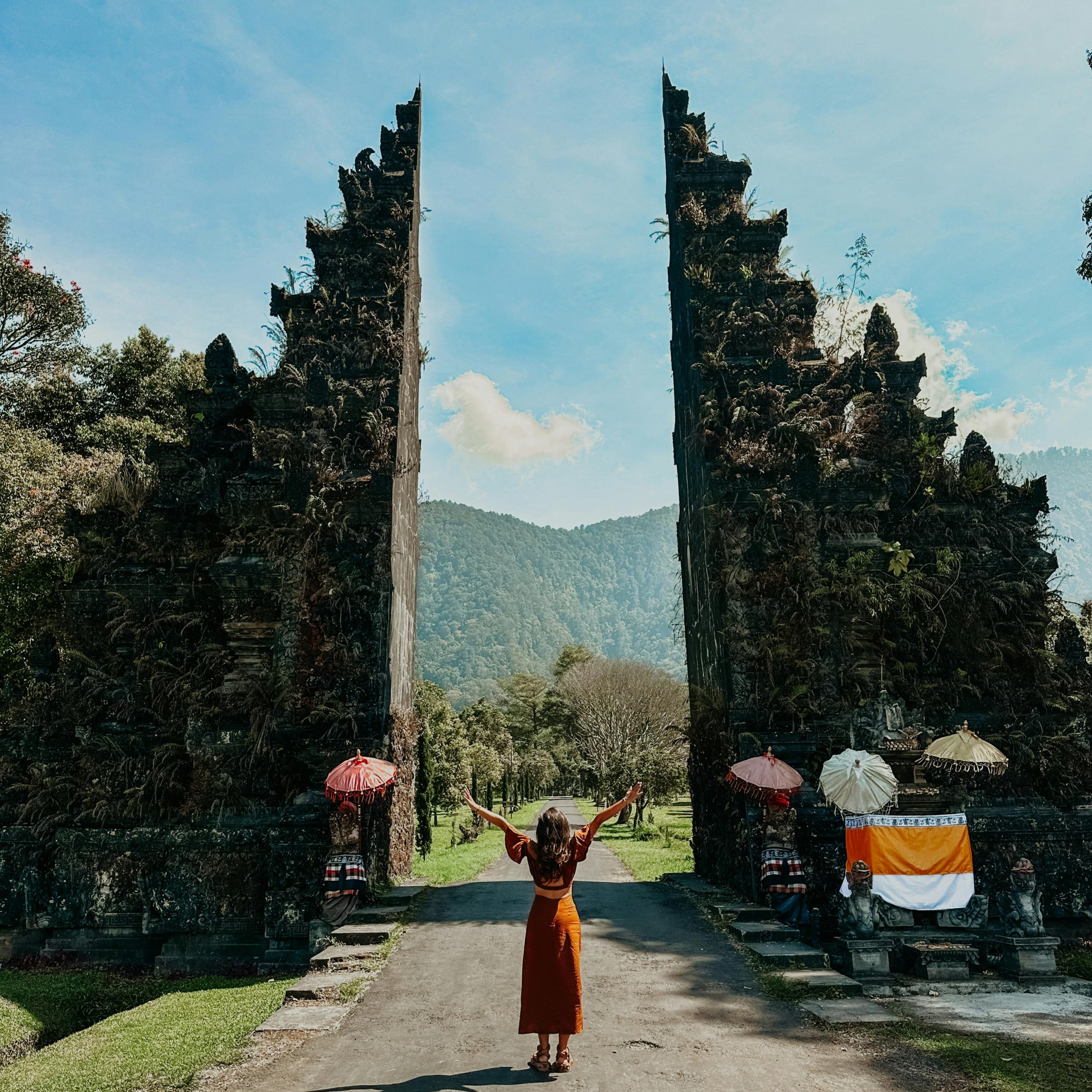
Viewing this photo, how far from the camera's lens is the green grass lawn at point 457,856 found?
16.9m

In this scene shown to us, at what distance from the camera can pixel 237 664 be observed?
13.8m

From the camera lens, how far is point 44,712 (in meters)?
14.4

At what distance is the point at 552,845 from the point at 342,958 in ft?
15.6

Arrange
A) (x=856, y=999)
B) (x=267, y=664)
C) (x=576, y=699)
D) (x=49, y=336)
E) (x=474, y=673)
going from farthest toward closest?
(x=474, y=673) → (x=576, y=699) → (x=49, y=336) → (x=267, y=664) → (x=856, y=999)

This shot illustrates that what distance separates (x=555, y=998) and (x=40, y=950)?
11100 mm

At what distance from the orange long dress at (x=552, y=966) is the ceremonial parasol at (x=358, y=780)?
5.81 m

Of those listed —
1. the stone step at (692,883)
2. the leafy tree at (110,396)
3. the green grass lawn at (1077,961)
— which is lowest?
the green grass lawn at (1077,961)

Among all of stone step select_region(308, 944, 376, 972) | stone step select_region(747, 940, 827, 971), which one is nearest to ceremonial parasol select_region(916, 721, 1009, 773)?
stone step select_region(747, 940, 827, 971)

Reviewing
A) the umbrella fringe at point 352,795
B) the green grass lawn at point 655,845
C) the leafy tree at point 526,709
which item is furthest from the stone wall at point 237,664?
the leafy tree at point 526,709

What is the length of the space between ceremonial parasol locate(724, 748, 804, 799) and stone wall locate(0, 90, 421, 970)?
5.88m

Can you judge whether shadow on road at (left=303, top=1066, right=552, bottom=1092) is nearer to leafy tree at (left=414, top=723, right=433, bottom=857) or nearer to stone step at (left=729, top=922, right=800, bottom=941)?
stone step at (left=729, top=922, right=800, bottom=941)

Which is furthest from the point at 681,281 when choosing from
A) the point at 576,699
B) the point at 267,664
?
the point at 576,699

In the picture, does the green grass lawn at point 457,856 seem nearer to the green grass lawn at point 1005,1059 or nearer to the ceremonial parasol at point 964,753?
the green grass lawn at point 1005,1059

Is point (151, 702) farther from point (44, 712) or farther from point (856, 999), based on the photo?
point (856, 999)
